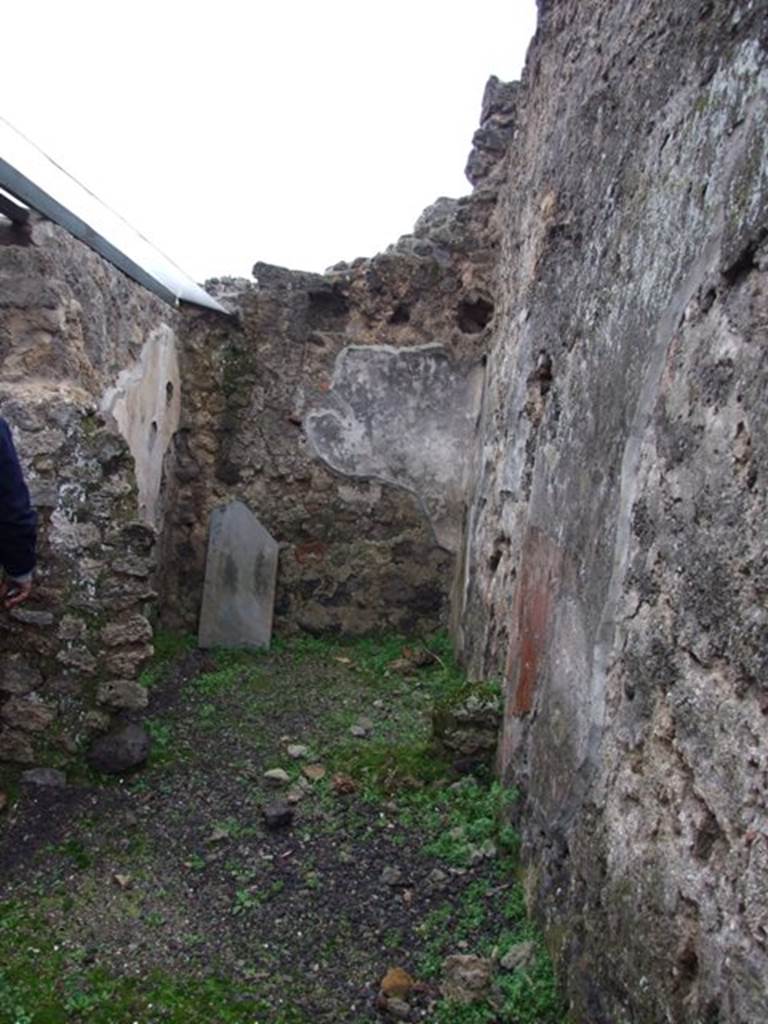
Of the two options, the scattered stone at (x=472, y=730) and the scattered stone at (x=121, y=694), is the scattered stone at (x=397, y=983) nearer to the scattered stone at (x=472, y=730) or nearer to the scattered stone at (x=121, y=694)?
the scattered stone at (x=472, y=730)

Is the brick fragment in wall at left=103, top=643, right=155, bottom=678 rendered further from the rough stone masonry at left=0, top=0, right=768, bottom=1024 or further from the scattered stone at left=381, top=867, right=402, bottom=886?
the scattered stone at left=381, top=867, right=402, bottom=886

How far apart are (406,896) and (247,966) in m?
0.48

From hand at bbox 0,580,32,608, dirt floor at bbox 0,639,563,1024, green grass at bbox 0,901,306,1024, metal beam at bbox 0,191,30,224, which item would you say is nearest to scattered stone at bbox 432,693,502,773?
dirt floor at bbox 0,639,563,1024

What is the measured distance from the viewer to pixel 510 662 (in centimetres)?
293

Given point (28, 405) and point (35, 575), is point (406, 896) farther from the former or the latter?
point (28, 405)

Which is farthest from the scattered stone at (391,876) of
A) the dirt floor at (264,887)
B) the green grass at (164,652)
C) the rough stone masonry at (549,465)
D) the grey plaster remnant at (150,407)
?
the grey plaster remnant at (150,407)

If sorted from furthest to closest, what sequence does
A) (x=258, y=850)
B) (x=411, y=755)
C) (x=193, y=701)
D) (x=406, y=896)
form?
(x=193, y=701), (x=411, y=755), (x=258, y=850), (x=406, y=896)

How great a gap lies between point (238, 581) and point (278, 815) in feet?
7.34

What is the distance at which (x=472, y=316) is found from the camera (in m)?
4.98

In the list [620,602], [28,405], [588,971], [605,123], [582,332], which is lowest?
[588,971]

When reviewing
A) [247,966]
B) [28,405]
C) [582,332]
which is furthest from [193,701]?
[582,332]

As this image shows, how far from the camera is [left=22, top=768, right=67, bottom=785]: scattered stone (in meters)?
2.74

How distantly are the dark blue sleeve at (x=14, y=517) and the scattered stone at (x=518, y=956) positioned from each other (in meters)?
1.71

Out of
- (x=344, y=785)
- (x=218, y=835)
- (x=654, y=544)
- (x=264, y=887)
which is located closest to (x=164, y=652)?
(x=344, y=785)
